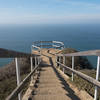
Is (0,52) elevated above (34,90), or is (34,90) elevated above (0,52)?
(0,52)

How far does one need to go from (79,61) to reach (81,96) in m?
8.48

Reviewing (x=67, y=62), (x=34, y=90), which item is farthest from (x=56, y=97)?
(x=67, y=62)

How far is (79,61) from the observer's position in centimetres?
1223

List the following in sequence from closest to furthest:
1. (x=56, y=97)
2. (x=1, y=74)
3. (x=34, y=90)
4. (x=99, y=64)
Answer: (x=99, y=64)
(x=56, y=97)
(x=34, y=90)
(x=1, y=74)

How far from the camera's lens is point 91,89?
4.41m

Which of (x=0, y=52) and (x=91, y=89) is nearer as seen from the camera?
(x=0, y=52)

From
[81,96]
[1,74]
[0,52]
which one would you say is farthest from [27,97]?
[1,74]

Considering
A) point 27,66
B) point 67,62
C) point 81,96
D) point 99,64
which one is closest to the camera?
point 99,64

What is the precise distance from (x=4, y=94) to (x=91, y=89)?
2.76 m

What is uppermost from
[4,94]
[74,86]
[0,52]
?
[0,52]

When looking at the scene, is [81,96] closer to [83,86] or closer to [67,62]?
[83,86]

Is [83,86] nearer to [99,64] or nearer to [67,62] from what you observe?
[99,64]

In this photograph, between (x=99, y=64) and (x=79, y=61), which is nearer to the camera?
(x=99, y=64)

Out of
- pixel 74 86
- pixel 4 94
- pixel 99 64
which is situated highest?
pixel 99 64
